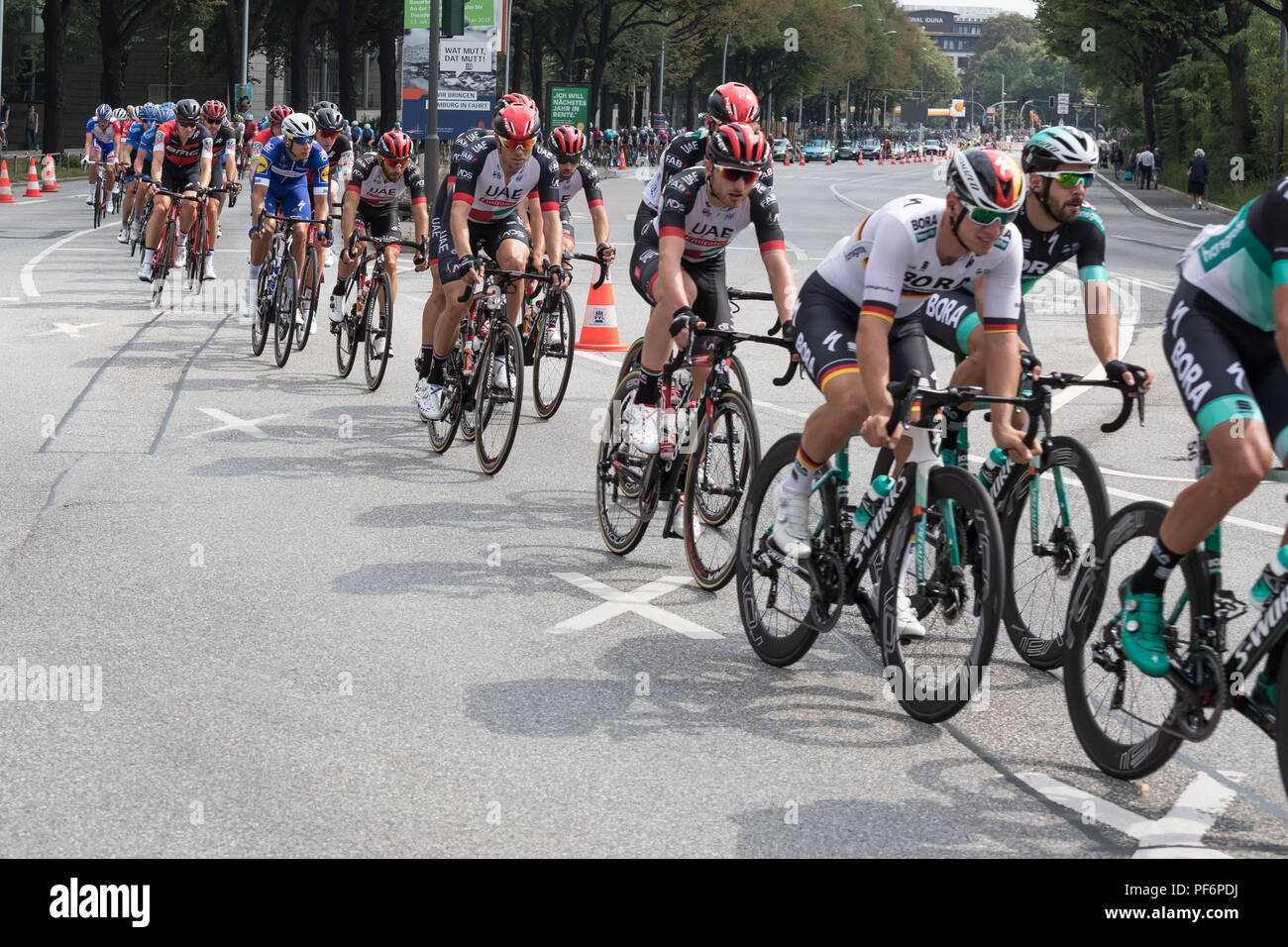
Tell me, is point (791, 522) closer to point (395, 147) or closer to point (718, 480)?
point (718, 480)

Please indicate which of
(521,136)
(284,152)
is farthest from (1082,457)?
(284,152)

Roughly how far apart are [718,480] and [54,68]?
55.1 meters

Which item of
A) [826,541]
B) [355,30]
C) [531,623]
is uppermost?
[355,30]

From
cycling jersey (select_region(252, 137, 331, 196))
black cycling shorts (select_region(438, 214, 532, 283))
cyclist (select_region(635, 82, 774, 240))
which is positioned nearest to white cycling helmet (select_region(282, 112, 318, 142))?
cycling jersey (select_region(252, 137, 331, 196))

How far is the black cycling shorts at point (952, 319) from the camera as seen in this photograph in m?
7.76

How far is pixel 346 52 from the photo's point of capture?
6456cm

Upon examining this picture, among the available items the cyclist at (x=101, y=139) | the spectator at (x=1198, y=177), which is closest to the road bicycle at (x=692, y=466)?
the cyclist at (x=101, y=139)

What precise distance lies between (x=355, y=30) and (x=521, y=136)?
58.4 metres

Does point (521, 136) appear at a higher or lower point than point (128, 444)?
higher

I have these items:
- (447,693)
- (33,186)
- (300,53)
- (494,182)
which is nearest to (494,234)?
(494,182)

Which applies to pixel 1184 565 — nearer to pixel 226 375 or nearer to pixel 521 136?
pixel 521 136

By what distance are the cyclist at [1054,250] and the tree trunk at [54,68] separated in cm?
5456

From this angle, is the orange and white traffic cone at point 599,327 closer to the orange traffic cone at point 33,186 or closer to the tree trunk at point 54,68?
the orange traffic cone at point 33,186

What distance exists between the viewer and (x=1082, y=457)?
618 centimetres
